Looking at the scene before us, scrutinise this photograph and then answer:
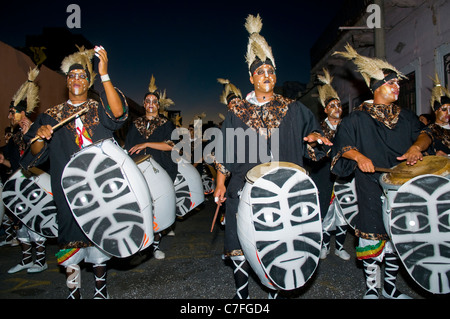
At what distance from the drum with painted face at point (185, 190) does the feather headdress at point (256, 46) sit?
272 cm

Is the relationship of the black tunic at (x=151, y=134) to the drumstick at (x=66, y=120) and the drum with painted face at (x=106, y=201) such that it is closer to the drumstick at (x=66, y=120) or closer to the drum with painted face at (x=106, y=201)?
the drumstick at (x=66, y=120)

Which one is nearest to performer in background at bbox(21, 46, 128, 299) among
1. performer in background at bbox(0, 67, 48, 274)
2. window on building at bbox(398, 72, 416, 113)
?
performer in background at bbox(0, 67, 48, 274)

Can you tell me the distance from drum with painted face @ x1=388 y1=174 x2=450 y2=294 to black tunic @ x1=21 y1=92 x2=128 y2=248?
2.42m

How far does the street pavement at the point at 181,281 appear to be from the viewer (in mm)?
2969

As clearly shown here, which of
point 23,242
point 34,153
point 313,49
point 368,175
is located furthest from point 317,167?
point 313,49

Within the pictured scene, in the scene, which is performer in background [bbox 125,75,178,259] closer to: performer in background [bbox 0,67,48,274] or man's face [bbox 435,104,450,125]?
performer in background [bbox 0,67,48,274]

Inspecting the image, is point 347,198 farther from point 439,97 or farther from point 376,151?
point 439,97

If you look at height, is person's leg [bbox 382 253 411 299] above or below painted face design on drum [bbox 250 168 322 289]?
below

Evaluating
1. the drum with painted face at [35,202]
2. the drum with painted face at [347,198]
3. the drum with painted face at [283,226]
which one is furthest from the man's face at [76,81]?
the drum with painted face at [347,198]

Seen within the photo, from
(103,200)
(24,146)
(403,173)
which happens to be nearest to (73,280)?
(103,200)

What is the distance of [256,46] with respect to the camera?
259cm

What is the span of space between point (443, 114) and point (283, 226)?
134 inches

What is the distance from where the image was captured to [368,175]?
9.24 ft

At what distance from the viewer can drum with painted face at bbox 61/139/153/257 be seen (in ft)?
7.68
